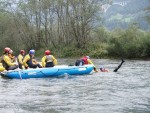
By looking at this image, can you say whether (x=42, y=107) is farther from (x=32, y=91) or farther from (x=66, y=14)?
(x=66, y=14)

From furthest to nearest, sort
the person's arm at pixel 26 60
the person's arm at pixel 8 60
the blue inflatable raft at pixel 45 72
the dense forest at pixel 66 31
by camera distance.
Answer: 1. the dense forest at pixel 66 31
2. the person's arm at pixel 26 60
3. the person's arm at pixel 8 60
4. the blue inflatable raft at pixel 45 72

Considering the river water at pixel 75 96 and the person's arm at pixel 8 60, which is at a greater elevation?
the person's arm at pixel 8 60

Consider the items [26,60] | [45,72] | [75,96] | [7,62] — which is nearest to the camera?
[75,96]

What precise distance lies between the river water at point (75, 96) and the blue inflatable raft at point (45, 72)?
2.62 ft

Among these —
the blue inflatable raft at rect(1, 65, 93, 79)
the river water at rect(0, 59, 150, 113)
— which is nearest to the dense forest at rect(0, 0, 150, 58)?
the blue inflatable raft at rect(1, 65, 93, 79)

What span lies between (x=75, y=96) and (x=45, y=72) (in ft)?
20.9

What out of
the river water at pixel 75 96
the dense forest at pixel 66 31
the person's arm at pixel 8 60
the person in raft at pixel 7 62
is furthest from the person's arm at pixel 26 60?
the dense forest at pixel 66 31

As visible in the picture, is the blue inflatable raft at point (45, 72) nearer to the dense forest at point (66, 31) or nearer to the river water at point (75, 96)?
the river water at point (75, 96)

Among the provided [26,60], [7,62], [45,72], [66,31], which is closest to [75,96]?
[45,72]

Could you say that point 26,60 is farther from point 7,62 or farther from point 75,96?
point 75,96

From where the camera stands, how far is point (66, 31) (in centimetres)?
4728

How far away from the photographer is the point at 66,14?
4606cm

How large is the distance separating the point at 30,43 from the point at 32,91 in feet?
129

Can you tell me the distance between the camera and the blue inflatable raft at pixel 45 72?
59.6 ft
